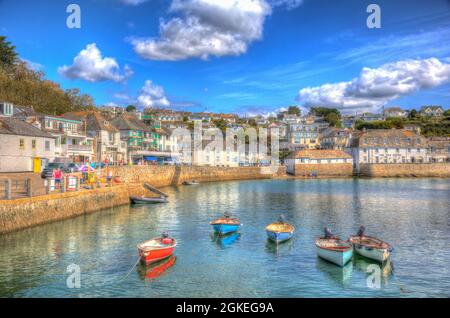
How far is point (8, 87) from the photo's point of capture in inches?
3150

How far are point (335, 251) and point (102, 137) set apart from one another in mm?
64512

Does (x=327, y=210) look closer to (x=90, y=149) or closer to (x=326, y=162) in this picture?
(x=90, y=149)

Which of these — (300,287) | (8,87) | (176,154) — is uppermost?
(8,87)

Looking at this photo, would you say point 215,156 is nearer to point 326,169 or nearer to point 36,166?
point 326,169

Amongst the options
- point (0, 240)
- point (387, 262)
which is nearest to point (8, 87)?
point (0, 240)

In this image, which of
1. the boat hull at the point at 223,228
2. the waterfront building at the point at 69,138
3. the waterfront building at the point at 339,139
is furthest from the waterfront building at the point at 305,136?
the boat hull at the point at 223,228

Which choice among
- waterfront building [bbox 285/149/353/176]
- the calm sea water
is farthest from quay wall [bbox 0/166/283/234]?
waterfront building [bbox 285/149/353/176]

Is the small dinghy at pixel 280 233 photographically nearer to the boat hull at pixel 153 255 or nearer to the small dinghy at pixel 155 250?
the small dinghy at pixel 155 250

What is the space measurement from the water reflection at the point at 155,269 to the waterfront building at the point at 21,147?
30049 millimetres

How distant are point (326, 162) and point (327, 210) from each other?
70836mm

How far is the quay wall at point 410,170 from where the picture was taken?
111188mm

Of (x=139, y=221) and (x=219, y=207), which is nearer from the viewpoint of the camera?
(x=139, y=221)

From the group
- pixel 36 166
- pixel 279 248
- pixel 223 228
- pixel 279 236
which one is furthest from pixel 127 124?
pixel 279 248
